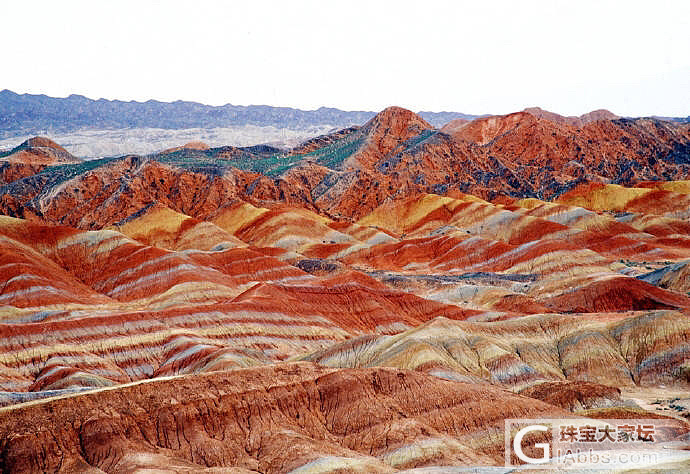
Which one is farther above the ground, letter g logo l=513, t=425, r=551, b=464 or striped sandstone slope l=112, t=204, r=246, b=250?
letter g logo l=513, t=425, r=551, b=464

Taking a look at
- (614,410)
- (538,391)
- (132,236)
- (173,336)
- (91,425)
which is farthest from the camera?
(132,236)

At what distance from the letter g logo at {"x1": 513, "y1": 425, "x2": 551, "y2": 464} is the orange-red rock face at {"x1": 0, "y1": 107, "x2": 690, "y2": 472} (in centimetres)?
138

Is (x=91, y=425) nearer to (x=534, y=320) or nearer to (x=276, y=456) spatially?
(x=276, y=456)

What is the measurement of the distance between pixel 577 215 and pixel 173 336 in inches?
4759

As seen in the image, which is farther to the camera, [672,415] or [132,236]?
[132,236]

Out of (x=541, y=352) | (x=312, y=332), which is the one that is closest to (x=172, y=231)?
(x=312, y=332)

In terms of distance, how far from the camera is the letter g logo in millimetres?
49406

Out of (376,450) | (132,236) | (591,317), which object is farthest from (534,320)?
(132,236)

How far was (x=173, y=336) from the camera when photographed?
87.5 meters

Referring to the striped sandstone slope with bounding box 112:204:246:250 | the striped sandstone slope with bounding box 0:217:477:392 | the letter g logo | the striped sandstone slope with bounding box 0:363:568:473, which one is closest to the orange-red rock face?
the striped sandstone slope with bounding box 0:363:568:473

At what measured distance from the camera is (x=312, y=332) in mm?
95812

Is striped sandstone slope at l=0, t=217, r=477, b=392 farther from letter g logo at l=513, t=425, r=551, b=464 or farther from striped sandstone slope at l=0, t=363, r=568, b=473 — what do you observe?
letter g logo at l=513, t=425, r=551, b=464

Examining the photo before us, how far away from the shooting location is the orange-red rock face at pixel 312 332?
50969 millimetres

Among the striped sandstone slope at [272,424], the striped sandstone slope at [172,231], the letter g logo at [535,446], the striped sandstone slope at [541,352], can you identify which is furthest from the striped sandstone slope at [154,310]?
the letter g logo at [535,446]
